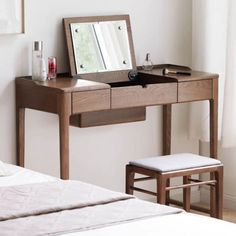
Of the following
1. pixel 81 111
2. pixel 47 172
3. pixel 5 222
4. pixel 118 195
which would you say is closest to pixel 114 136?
pixel 47 172

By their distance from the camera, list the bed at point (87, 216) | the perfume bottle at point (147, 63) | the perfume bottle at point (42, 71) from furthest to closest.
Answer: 1. the perfume bottle at point (147, 63)
2. the perfume bottle at point (42, 71)
3. the bed at point (87, 216)

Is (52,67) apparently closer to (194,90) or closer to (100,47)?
(100,47)

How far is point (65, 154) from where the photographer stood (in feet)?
13.4

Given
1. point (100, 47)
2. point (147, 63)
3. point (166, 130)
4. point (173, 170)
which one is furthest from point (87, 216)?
point (166, 130)

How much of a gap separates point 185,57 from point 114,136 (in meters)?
0.73

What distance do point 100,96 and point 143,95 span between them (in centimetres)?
30

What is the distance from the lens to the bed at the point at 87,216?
2617mm

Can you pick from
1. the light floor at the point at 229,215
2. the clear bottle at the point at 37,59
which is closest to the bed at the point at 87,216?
the clear bottle at the point at 37,59

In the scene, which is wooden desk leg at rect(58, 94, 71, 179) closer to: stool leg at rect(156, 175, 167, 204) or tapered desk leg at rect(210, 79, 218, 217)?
stool leg at rect(156, 175, 167, 204)

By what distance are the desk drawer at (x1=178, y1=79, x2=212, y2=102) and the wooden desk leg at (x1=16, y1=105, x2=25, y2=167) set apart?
0.88 meters

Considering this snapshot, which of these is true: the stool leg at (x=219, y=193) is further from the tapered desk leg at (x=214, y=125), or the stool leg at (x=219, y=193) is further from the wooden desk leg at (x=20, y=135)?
the wooden desk leg at (x=20, y=135)

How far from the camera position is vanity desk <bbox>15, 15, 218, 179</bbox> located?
4.09 m

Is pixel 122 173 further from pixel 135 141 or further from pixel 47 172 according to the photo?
pixel 47 172

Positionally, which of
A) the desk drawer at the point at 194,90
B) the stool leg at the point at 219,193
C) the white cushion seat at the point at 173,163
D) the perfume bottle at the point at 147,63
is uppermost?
the perfume bottle at the point at 147,63
